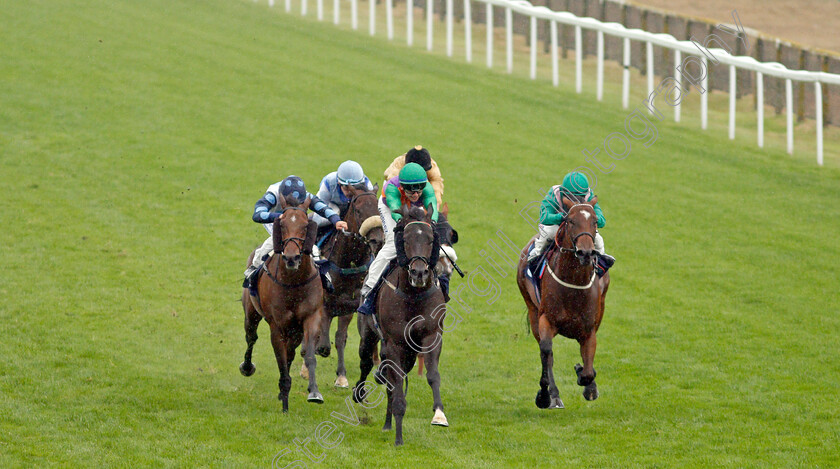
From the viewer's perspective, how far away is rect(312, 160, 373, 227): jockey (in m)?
10.1

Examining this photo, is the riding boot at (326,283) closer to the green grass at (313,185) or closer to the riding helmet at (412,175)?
the green grass at (313,185)

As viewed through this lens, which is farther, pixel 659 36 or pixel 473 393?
pixel 659 36

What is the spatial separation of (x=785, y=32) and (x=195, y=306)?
23089 millimetres

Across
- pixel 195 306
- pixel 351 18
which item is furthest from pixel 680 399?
pixel 351 18

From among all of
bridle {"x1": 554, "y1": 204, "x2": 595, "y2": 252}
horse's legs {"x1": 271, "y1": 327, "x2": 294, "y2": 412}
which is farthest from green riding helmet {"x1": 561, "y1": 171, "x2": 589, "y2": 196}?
horse's legs {"x1": 271, "y1": 327, "x2": 294, "y2": 412}

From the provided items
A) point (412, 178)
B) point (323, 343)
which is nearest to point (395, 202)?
point (412, 178)

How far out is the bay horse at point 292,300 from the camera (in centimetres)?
880

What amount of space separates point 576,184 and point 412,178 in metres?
1.56

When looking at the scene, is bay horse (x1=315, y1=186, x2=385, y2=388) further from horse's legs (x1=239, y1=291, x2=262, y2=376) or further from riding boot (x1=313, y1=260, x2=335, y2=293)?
→ horse's legs (x1=239, y1=291, x2=262, y2=376)

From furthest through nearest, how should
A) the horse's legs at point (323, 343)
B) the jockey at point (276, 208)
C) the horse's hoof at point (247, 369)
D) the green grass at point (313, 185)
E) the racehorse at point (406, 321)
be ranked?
the horse's hoof at point (247, 369) < the horse's legs at point (323, 343) < the jockey at point (276, 208) < the green grass at point (313, 185) < the racehorse at point (406, 321)

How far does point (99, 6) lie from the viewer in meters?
25.4

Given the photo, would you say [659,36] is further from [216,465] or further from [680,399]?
[216,465]

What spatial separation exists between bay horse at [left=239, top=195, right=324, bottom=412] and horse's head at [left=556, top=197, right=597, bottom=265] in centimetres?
218

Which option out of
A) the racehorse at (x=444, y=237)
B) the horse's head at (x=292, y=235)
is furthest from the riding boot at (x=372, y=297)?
the horse's head at (x=292, y=235)
